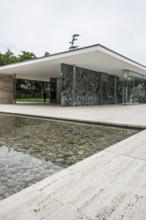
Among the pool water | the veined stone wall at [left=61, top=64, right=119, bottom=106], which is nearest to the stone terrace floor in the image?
the pool water

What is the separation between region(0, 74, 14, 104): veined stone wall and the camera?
15653 mm

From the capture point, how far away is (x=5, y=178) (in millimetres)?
2121

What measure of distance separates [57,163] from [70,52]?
7.59 metres

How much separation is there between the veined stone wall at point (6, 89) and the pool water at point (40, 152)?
39.6ft

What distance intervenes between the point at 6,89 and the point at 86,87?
6664 mm

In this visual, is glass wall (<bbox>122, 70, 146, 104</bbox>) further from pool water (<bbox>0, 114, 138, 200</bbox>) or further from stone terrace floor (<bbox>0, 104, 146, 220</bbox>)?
stone terrace floor (<bbox>0, 104, 146, 220</bbox>)

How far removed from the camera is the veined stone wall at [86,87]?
39.7ft

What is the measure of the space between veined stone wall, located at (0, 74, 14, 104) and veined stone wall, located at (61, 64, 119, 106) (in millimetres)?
6149

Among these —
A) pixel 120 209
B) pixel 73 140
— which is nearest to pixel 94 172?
pixel 120 209

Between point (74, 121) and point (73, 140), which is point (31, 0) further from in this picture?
point (73, 140)

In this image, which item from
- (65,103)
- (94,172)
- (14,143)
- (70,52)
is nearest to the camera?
(94,172)

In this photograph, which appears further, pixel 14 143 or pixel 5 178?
pixel 14 143

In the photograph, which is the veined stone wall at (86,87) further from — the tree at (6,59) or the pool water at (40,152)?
the tree at (6,59)

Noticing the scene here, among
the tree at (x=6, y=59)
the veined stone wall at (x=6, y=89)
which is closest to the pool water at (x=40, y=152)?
the veined stone wall at (x=6, y=89)
